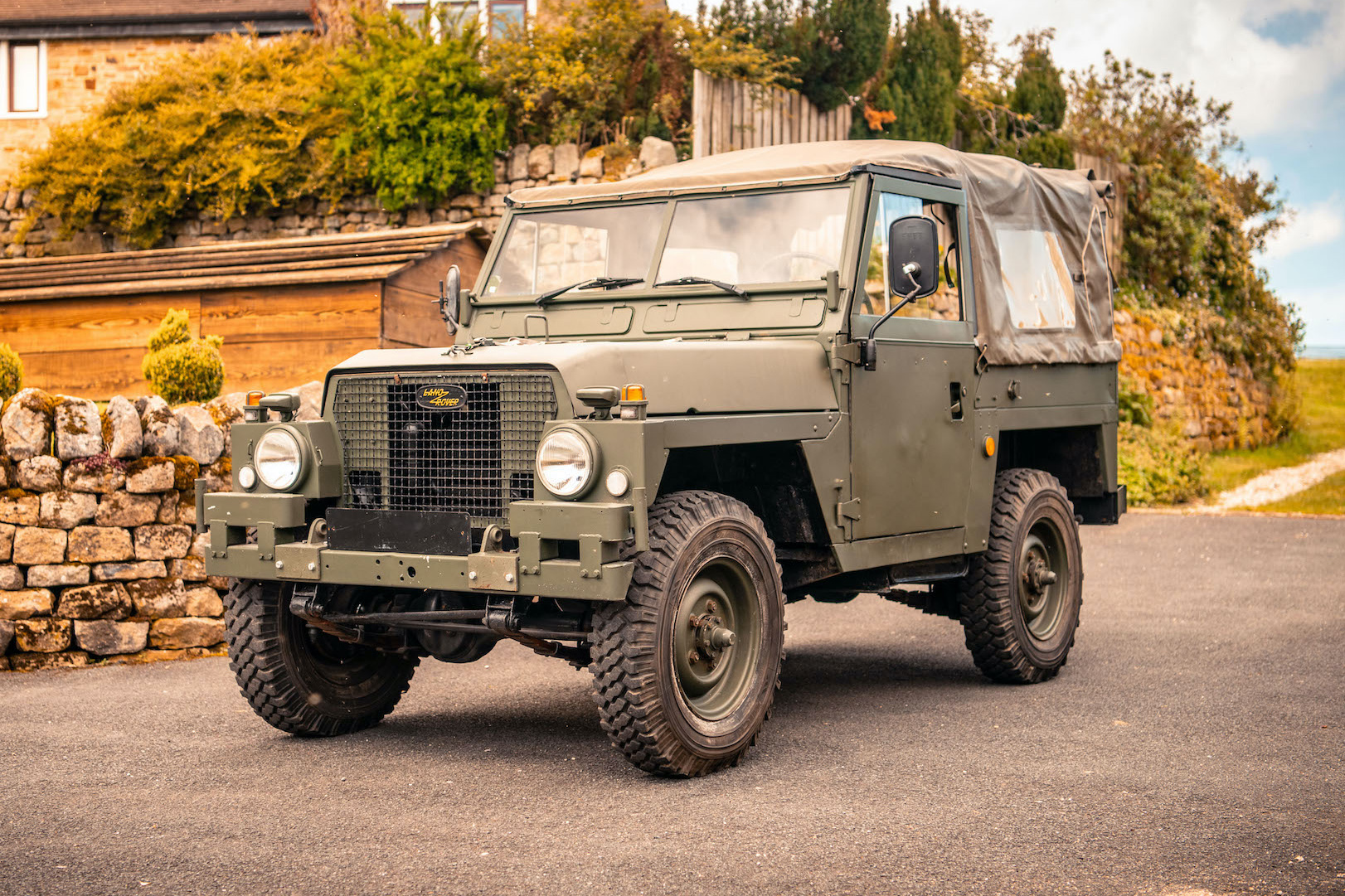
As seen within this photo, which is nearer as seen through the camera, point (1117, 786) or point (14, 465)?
point (1117, 786)

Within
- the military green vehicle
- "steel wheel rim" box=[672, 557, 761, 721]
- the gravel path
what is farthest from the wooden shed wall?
the gravel path

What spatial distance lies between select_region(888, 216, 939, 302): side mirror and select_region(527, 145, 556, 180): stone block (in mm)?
9620

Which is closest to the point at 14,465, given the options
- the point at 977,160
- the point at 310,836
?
the point at 310,836

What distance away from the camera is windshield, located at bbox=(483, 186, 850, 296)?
251 inches

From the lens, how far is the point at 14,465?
26.9ft

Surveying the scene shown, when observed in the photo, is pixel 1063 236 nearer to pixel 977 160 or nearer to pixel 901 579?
pixel 977 160

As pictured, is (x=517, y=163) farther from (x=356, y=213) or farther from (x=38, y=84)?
(x=38, y=84)

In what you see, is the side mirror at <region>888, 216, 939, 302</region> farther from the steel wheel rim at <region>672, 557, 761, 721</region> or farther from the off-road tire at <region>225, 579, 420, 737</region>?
the off-road tire at <region>225, 579, 420, 737</region>

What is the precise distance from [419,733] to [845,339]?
2.61 metres

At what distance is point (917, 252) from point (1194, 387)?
15.8m

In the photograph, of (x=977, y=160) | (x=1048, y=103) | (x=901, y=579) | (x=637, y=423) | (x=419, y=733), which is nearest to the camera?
(x=637, y=423)

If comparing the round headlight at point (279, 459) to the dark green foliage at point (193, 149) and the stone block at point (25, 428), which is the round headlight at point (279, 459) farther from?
the dark green foliage at point (193, 149)

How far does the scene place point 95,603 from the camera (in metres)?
8.28

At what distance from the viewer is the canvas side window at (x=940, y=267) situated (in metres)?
6.45
